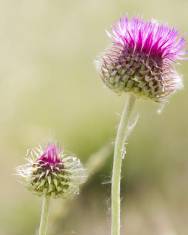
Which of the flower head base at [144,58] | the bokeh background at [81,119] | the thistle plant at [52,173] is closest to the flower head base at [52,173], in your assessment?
the thistle plant at [52,173]

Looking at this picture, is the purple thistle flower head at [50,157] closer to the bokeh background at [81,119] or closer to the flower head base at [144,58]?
the flower head base at [144,58]

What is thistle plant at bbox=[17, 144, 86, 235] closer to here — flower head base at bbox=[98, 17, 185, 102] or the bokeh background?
flower head base at bbox=[98, 17, 185, 102]

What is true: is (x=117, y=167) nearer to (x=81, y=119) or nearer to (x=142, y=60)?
(x=142, y=60)

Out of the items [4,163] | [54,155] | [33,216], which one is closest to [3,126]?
[4,163]

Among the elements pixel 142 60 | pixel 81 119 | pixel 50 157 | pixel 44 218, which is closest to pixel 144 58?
pixel 142 60

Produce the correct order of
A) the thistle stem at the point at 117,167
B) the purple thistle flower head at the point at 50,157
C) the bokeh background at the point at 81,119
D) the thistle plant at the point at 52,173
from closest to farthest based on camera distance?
the thistle stem at the point at 117,167, the thistle plant at the point at 52,173, the purple thistle flower head at the point at 50,157, the bokeh background at the point at 81,119

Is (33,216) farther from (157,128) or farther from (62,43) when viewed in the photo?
(62,43)

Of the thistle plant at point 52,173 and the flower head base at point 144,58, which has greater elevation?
the flower head base at point 144,58
